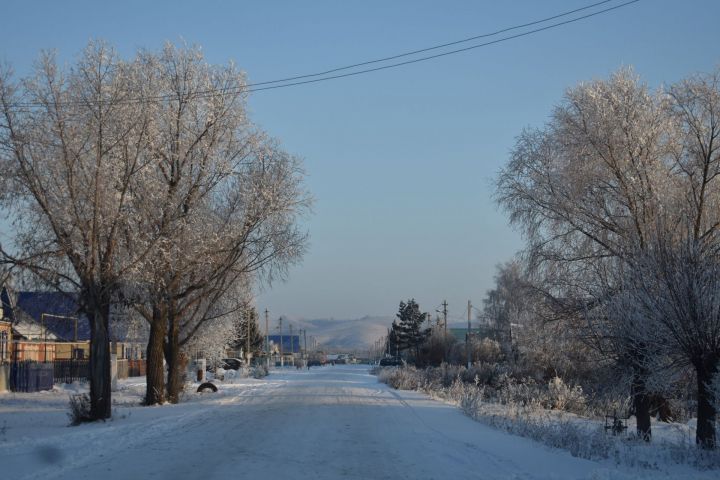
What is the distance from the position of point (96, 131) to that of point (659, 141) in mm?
15596

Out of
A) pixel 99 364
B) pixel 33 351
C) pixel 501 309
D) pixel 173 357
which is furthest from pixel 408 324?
pixel 99 364

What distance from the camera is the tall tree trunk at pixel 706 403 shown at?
13.9 m

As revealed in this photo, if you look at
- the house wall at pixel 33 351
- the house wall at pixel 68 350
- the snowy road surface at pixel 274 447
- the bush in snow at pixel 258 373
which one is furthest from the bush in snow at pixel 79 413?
the bush in snow at pixel 258 373

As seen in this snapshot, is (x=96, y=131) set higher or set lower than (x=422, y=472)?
higher

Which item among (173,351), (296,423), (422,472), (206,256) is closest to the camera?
(422,472)

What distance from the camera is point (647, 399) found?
20.8 m

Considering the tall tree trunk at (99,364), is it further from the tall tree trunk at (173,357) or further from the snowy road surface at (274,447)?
the tall tree trunk at (173,357)

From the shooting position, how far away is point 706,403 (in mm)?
14609

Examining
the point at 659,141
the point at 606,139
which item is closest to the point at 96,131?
the point at 606,139

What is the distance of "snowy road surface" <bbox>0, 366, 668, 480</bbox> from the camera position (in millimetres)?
12484

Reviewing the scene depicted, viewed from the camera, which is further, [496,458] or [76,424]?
[76,424]

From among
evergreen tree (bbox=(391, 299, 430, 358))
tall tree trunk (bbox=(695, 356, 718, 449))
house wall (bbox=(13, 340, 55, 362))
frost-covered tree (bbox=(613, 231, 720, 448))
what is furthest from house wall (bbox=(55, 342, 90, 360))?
evergreen tree (bbox=(391, 299, 430, 358))

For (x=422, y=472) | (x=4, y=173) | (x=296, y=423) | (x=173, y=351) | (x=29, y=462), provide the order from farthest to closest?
1. (x=173, y=351)
2. (x=296, y=423)
3. (x=4, y=173)
4. (x=29, y=462)
5. (x=422, y=472)

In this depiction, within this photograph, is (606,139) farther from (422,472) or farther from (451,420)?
(422,472)
